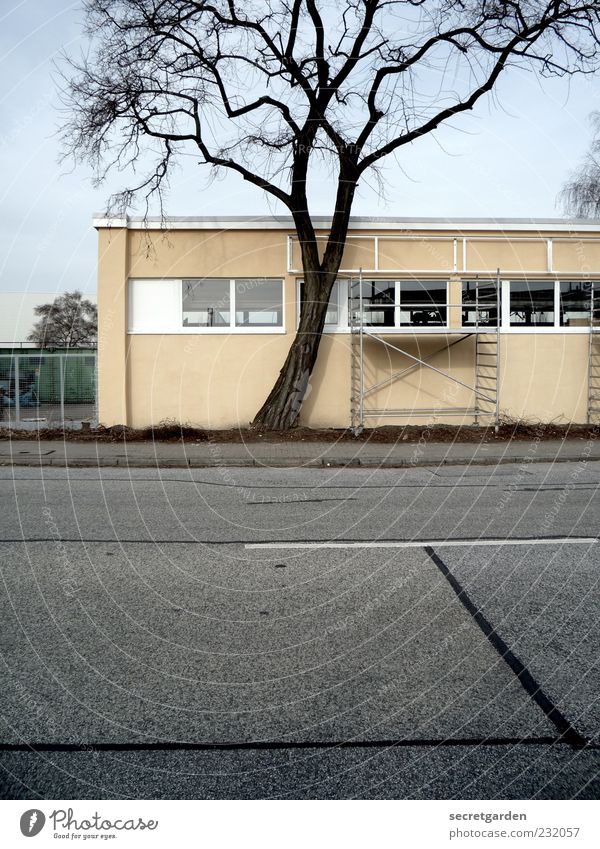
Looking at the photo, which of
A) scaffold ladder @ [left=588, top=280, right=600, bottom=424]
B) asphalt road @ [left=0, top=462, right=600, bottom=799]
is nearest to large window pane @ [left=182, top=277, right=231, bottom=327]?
scaffold ladder @ [left=588, top=280, right=600, bottom=424]

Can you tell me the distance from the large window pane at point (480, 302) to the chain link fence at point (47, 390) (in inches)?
343

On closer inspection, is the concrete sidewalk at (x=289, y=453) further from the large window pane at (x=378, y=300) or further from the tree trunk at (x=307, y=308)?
the large window pane at (x=378, y=300)

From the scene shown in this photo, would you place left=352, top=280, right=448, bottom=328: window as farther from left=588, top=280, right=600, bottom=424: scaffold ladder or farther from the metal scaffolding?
left=588, top=280, right=600, bottom=424: scaffold ladder

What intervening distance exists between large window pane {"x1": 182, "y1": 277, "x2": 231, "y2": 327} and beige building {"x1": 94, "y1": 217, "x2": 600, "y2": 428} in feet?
0.07

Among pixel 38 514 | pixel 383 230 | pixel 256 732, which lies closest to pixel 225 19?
pixel 383 230

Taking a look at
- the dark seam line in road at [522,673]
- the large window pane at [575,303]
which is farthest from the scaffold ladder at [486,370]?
the dark seam line in road at [522,673]

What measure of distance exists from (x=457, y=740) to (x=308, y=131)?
14461mm

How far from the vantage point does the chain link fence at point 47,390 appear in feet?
58.7

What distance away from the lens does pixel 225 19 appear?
15.1 meters

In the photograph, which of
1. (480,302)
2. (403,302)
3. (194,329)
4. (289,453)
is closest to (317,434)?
(289,453)

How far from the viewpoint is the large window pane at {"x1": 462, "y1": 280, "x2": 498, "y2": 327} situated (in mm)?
17891

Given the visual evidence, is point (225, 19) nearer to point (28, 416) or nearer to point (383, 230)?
point (383, 230)

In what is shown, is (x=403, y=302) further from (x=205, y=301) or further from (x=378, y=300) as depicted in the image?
(x=205, y=301)

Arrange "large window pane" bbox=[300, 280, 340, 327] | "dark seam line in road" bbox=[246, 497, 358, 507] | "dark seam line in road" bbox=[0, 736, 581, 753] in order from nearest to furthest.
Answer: "dark seam line in road" bbox=[0, 736, 581, 753] → "dark seam line in road" bbox=[246, 497, 358, 507] → "large window pane" bbox=[300, 280, 340, 327]
